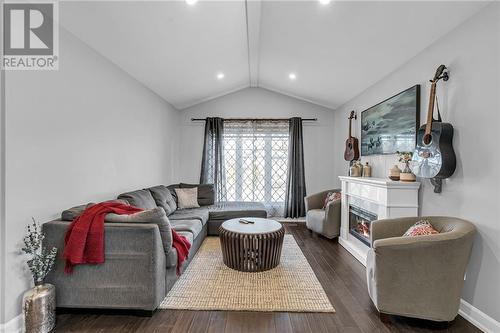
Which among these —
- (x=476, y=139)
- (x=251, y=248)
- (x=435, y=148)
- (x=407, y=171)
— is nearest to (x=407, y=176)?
(x=407, y=171)

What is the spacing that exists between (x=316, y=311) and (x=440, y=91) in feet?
7.53

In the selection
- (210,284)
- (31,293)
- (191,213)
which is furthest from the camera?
(191,213)

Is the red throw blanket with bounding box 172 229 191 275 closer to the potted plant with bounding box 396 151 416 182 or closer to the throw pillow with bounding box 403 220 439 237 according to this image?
the throw pillow with bounding box 403 220 439 237

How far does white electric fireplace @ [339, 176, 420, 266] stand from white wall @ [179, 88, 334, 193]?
162 cm

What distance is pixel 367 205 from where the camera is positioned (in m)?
3.25

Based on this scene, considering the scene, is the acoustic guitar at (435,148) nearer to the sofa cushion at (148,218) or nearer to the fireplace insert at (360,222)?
the fireplace insert at (360,222)

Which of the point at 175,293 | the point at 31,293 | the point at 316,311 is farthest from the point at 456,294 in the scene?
the point at 31,293

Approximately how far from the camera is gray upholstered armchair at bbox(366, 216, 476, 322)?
1868mm

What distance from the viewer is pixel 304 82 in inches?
180

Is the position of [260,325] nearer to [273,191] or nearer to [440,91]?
[440,91]

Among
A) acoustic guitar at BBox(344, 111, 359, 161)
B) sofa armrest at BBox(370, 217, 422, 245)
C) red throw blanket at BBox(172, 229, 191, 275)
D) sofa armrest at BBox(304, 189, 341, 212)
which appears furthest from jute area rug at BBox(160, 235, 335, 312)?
acoustic guitar at BBox(344, 111, 359, 161)

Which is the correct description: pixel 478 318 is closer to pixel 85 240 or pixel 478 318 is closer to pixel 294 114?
pixel 85 240

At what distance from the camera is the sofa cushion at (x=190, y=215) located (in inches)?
142

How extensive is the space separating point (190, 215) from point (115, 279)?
1752 millimetres
